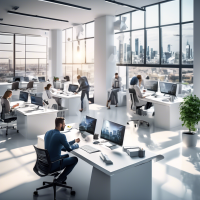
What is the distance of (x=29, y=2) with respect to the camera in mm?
9164

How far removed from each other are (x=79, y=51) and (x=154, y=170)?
1147 centimetres

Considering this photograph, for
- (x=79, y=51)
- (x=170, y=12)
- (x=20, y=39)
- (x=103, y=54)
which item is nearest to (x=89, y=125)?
(x=170, y=12)

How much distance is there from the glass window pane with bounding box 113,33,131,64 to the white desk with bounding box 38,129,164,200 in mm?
8174

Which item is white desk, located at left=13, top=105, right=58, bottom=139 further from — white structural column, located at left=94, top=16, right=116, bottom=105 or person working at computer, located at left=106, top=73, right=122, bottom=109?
white structural column, located at left=94, top=16, right=116, bottom=105

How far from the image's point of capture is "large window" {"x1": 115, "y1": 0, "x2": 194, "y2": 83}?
28.4ft

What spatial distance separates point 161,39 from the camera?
9.59m

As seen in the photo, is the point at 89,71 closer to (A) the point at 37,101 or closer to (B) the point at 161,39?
(B) the point at 161,39

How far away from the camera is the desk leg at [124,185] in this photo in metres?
3.14

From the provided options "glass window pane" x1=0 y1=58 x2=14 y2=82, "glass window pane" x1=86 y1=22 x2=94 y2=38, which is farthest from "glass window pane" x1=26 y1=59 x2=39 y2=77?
"glass window pane" x1=86 y1=22 x2=94 y2=38

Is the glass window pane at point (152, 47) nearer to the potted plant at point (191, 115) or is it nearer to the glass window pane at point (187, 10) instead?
the glass window pane at point (187, 10)

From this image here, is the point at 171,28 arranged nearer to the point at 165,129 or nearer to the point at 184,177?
the point at 165,129

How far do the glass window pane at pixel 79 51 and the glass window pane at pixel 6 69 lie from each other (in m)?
5.42

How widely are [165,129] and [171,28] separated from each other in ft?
13.7

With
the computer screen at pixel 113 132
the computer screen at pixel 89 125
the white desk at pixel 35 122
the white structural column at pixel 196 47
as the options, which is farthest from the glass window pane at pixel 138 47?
the computer screen at pixel 113 132
